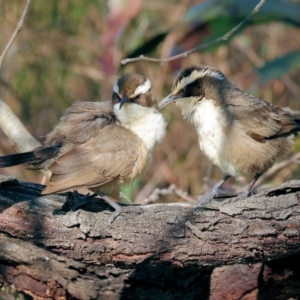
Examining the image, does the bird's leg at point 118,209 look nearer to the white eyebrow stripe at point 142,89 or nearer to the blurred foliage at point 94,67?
the white eyebrow stripe at point 142,89

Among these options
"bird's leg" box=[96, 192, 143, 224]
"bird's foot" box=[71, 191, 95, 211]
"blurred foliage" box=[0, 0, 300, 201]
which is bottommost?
"bird's leg" box=[96, 192, 143, 224]

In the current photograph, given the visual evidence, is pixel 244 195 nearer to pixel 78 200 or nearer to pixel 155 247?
pixel 155 247

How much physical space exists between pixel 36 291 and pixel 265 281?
1530 millimetres

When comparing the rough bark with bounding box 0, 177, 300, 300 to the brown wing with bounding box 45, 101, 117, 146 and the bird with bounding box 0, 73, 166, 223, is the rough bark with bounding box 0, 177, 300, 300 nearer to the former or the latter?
the bird with bounding box 0, 73, 166, 223

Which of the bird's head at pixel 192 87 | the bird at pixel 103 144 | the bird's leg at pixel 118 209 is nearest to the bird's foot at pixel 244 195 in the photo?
the bird's leg at pixel 118 209

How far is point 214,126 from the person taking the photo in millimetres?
4824

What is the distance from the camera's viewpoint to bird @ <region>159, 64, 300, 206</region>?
15.8 ft

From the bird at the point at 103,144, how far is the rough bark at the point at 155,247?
17 centimetres

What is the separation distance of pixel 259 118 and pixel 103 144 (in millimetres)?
1178

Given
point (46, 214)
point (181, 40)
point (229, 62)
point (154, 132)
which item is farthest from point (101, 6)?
point (46, 214)

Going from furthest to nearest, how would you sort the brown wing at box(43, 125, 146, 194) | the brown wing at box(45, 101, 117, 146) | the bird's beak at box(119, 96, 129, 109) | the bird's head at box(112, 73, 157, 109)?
the bird's head at box(112, 73, 157, 109)
the bird's beak at box(119, 96, 129, 109)
the brown wing at box(45, 101, 117, 146)
the brown wing at box(43, 125, 146, 194)

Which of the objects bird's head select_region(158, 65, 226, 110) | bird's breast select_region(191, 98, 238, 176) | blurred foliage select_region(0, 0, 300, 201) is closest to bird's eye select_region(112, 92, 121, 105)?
bird's head select_region(158, 65, 226, 110)

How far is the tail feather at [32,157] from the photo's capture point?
4223 millimetres

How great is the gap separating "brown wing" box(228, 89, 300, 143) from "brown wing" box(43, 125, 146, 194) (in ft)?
2.55
